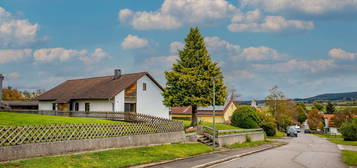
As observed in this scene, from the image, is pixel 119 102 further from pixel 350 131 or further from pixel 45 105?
pixel 350 131

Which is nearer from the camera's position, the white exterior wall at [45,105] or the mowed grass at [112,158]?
the mowed grass at [112,158]

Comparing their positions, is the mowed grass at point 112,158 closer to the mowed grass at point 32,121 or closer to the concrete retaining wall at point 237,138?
the concrete retaining wall at point 237,138

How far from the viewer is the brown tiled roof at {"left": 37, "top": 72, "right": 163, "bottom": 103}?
38803mm

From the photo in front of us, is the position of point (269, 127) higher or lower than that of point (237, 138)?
lower

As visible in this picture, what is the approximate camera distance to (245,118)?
4119 centimetres

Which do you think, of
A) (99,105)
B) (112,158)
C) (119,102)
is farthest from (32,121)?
(99,105)

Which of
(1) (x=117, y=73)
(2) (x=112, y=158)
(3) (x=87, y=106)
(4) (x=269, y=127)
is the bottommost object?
(4) (x=269, y=127)

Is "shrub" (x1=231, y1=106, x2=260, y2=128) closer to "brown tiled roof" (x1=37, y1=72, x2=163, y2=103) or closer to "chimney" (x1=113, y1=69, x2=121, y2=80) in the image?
"brown tiled roof" (x1=37, y1=72, x2=163, y2=103)

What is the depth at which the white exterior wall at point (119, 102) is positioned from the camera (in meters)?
37.6

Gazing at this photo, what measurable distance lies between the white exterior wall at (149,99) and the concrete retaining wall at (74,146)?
18.4 metres

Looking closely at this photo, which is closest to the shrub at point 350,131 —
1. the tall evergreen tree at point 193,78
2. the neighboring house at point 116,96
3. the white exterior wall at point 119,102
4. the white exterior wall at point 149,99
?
the tall evergreen tree at point 193,78

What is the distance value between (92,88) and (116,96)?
23.3 ft

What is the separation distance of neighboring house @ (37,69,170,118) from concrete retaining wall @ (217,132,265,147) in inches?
565

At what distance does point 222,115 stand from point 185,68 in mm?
26367
